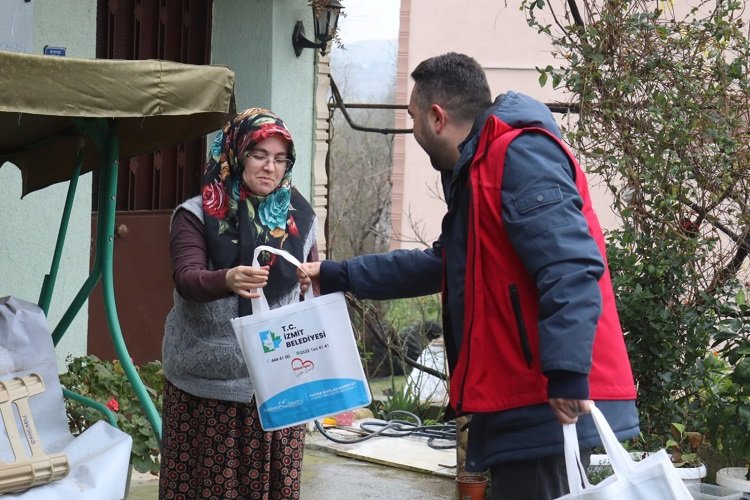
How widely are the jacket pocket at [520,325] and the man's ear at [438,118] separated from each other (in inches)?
20.6

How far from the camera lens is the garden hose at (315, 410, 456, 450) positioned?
22.2ft

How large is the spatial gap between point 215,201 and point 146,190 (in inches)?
121

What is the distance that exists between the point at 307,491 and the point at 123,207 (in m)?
2.03

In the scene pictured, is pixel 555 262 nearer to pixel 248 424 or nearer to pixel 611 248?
pixel 248 424

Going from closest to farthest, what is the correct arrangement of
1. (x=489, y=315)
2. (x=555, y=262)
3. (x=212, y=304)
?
(x=555, y=262), (x=489, y=315), (x=212, y=304)

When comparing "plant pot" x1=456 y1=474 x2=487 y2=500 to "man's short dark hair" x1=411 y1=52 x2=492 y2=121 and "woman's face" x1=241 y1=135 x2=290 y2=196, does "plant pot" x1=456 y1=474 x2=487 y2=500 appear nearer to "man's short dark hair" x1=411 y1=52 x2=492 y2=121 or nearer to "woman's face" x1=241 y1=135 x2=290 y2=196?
"woman's face" x1=241 y1=135 x2=290 y2=196

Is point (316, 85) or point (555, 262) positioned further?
point (316, 85)

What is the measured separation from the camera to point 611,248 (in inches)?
214

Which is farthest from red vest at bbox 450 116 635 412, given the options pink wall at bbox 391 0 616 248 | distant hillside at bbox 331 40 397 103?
distant hillside at bbox 331 40 397 103

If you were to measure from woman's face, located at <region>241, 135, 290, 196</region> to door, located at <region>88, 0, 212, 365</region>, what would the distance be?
9.23 feet

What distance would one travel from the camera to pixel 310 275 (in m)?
3.53

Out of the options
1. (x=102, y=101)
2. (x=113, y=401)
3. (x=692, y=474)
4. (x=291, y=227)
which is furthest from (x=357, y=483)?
(x=102, y=101)

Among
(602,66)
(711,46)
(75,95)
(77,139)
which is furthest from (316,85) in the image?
(75,95)

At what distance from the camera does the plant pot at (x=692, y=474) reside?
198 inches
